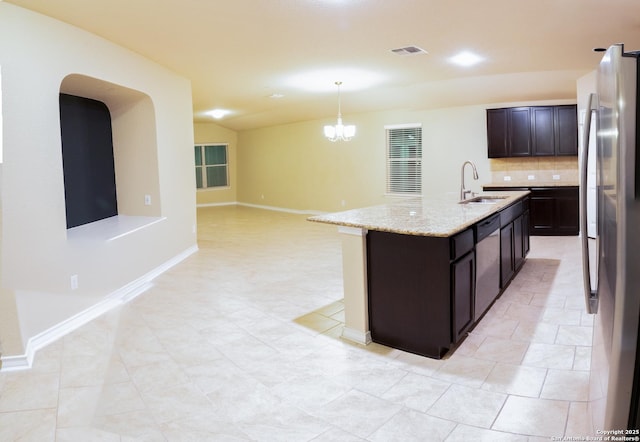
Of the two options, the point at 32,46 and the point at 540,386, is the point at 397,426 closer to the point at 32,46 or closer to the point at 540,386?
the point at 540,386

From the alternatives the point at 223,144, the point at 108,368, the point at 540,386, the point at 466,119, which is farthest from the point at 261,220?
the point at 540,386

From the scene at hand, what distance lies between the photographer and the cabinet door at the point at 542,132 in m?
7.02

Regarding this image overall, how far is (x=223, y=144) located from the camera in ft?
42.6

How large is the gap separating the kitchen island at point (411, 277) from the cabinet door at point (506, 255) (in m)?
0.69

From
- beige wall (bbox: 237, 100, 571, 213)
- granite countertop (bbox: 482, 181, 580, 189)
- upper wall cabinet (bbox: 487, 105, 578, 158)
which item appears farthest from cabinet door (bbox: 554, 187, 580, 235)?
beige wall (bbox: 237, 100, 571, 213)

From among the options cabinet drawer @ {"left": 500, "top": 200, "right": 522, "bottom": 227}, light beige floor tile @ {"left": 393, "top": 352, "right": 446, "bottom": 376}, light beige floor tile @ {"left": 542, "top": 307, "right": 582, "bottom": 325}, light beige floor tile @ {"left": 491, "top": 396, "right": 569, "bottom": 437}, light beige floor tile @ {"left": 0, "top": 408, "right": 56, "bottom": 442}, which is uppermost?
cabinet drawer @ {"left": 500, "top": 200, "right": 522, "bottom": 227}

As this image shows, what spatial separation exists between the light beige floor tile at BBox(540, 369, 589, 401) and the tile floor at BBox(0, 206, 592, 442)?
1 centimetres

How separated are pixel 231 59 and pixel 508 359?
3.99 m

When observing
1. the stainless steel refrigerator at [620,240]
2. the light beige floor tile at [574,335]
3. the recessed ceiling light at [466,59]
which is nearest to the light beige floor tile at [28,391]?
the stainless steel refrigerator at [620,240]

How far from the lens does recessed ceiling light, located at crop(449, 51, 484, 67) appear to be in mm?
4934

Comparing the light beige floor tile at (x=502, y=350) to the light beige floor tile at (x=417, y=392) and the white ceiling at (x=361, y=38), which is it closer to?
the light beige floor tile at (x=417, y=392)

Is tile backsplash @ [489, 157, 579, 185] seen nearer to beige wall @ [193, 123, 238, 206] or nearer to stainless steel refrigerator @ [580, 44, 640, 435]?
stainless steel refrigerator @ [580, 44, 640, 435]

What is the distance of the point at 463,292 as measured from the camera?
9.75 ft

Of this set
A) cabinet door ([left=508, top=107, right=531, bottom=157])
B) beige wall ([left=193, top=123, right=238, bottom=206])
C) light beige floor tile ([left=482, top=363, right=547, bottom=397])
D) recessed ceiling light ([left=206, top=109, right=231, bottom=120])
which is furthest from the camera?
beige wall ([left=193, top=123, right=238, bottom=206])
